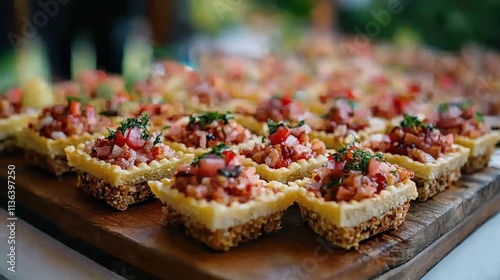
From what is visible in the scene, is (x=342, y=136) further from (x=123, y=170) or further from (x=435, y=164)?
(x=123, y=170)

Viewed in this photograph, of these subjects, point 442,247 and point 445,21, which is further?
point 445,21

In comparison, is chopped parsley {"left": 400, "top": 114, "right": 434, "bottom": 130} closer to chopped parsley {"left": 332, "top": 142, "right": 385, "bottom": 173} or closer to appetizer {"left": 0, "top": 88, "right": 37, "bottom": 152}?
chopped parsley {"left": 332, "top": 142, "right": 385, "bottom": 173}

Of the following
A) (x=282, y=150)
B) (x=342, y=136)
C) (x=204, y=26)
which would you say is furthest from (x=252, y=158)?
(x=204, y=26)

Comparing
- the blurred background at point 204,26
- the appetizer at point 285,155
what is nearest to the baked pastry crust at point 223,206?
the appetizer at point 285,155

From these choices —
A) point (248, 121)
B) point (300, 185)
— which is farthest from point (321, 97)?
point (300, 185)

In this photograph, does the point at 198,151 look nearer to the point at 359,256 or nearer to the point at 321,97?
the point at 359,256

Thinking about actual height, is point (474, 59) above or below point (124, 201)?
above
